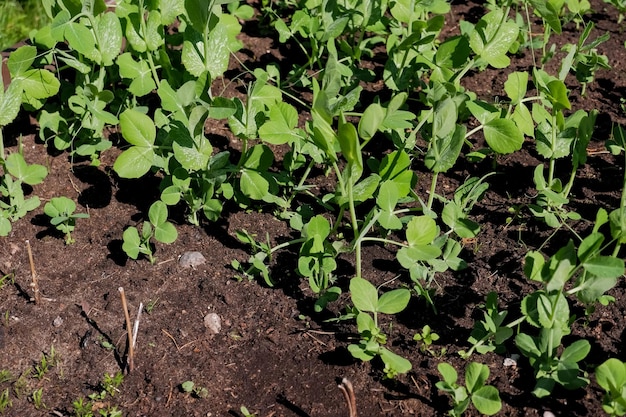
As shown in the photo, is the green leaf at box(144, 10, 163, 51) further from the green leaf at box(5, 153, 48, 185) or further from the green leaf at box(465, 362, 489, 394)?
the green leaf at box(465, 362, 489, 394)

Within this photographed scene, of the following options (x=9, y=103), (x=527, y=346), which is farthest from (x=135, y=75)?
(x=527, y=346)

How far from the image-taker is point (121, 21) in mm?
2730

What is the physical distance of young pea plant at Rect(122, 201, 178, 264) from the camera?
7.96 feet

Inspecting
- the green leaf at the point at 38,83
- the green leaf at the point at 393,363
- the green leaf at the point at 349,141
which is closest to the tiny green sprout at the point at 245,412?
the green leaf at the point at 393,363

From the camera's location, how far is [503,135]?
248 centimetres

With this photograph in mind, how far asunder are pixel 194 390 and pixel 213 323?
23 cm

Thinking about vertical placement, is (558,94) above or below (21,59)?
above

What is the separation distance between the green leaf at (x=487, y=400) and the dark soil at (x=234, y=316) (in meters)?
0.12

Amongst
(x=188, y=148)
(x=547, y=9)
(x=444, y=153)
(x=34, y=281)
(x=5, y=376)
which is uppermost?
(x=547, y=9)

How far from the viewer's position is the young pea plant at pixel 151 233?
2426 mm

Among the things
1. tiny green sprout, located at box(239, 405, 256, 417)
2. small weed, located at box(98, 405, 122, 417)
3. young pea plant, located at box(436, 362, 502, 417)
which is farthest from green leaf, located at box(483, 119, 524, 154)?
small weed, located at box(98, 405, 122, 417)

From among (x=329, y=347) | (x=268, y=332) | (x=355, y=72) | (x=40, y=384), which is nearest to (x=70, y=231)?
(x=40, y=384)

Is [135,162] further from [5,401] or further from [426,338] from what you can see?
[426,338]

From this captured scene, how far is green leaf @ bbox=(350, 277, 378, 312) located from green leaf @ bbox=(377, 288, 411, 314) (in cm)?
2
